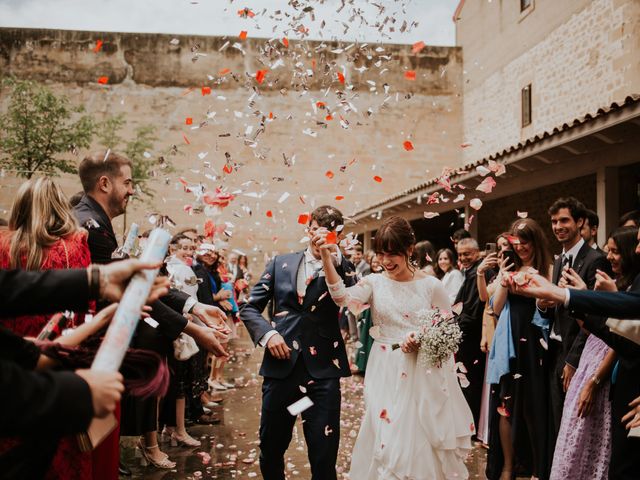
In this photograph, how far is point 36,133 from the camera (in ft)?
61.5

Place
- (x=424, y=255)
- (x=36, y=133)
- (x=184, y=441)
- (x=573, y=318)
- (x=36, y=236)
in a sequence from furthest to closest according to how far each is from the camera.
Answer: (x=36, y=133) < (x=424, y=255) < (x=184, y=441) < (x=573, y=318) < (x=36, y=236)

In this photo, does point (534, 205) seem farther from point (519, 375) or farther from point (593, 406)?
point (593, 406)

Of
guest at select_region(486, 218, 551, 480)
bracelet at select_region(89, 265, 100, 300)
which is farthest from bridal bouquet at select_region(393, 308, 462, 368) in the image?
bracelet at select_region(89, 265, 100, 300)

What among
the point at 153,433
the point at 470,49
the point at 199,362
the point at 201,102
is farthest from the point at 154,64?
the point at 153,433

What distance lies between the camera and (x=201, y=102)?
2206cm

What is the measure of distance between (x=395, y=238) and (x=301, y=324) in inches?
33.4

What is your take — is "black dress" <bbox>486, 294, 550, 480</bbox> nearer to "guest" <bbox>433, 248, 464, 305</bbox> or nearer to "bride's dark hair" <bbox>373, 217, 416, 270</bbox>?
"bride's dark hair" <bbox>373, 217, 416, 270</bbox>

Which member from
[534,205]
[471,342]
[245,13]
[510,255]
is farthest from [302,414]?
[534,205]

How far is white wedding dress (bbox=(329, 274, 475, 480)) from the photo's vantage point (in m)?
3.75

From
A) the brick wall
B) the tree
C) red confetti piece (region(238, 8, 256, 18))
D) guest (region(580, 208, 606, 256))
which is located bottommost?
guest (region(580, 208, 606, 256))

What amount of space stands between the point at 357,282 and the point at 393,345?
567mm

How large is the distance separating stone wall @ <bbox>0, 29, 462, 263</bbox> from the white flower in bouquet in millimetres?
17619

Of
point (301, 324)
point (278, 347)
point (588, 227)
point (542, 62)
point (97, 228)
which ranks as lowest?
point (278, 347)

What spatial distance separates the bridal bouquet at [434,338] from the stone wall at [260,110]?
57.8ft
